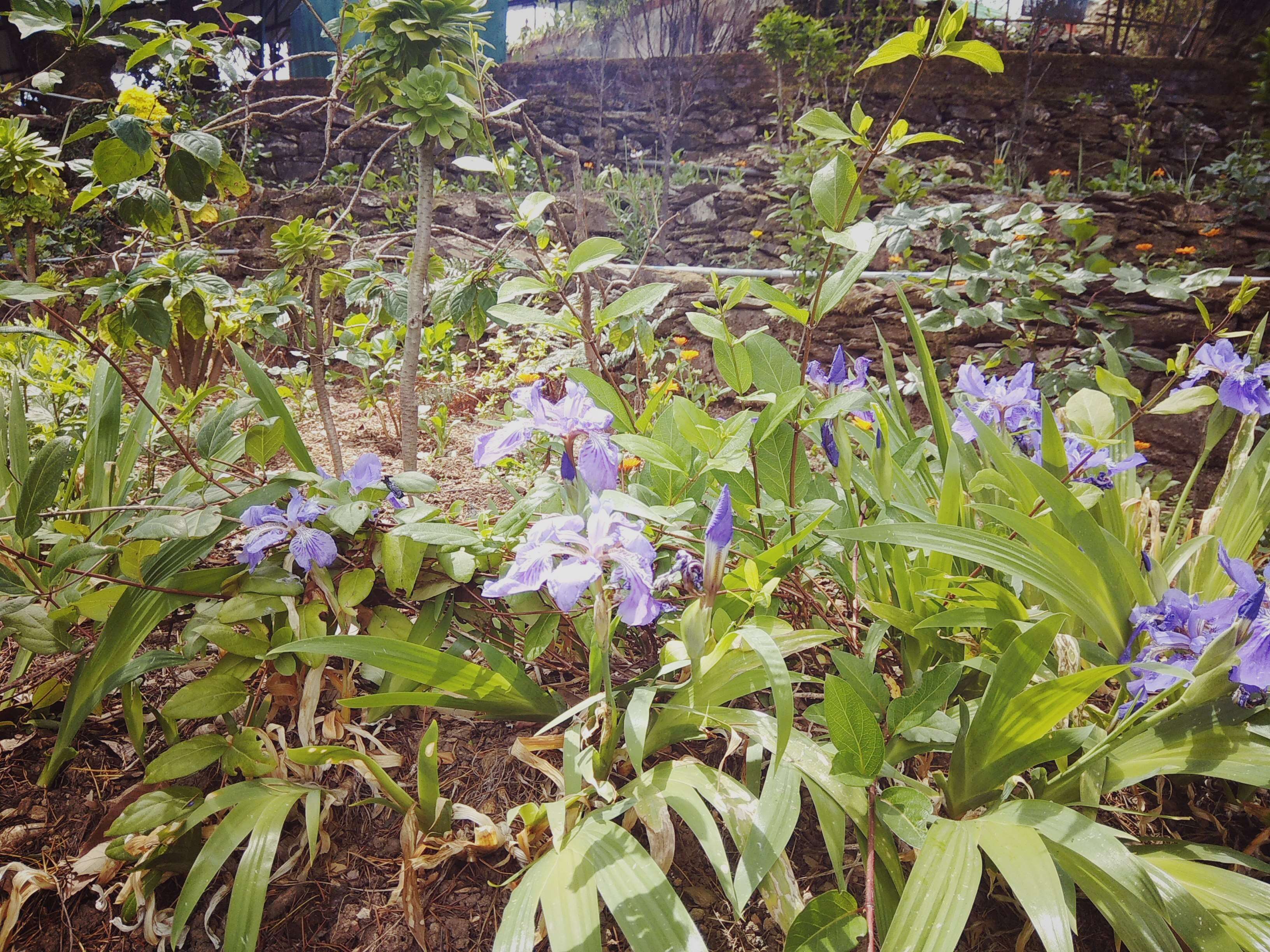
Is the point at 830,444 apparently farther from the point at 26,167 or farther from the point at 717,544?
the point at 26,167

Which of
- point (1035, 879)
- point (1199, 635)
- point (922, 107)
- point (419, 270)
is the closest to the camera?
point (1035, 879)

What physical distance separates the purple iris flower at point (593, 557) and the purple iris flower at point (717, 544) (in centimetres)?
6

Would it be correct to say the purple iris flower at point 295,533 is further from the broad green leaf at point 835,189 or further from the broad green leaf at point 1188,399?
the broad green leaf at point 1188,399

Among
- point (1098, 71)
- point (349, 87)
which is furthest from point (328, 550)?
point (1098, 71)

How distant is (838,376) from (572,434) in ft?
1.50

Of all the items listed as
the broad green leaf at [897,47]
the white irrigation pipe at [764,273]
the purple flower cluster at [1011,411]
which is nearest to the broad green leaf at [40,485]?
the broad green leaf at [897,47]

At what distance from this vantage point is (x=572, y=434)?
78 centimetres

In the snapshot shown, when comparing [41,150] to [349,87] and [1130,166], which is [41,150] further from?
[1130,166]

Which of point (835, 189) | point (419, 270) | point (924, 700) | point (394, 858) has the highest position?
point (835, 189)

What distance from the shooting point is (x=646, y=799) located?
0.75m

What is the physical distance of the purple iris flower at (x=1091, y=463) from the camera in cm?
98

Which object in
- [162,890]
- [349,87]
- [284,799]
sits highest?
[349,87]

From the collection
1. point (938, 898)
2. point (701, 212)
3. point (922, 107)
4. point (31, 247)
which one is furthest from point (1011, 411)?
point (922, 107)

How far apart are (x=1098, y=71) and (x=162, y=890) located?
706 cm
